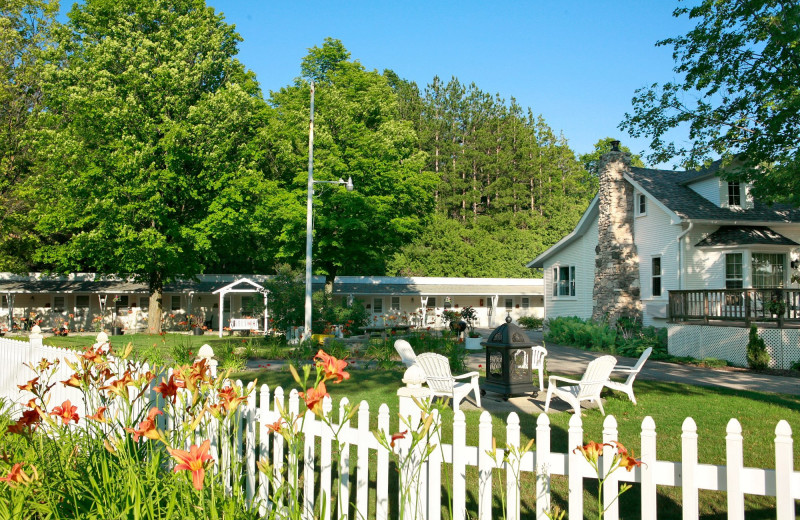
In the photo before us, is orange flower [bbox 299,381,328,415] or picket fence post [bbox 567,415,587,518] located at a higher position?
orange flower [bbox 299,381,328,415]

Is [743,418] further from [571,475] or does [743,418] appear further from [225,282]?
[225,282]

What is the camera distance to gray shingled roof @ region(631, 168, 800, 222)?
66.7ft

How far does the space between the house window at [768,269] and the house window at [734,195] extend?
2.23 metres

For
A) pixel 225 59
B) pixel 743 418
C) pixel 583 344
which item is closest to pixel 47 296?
pixel 225 59

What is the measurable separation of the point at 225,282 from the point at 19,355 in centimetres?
2887

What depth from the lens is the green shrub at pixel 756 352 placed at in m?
15.1

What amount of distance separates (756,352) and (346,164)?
20.2m

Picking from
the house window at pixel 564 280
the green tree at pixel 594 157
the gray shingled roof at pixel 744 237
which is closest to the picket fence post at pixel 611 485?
the gray shingled roof at pixel 744 237

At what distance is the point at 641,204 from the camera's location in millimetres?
23016

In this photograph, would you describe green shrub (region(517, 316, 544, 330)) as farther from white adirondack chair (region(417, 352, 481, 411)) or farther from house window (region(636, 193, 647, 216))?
white adirondack chair (region(417, 352, 481, 411))

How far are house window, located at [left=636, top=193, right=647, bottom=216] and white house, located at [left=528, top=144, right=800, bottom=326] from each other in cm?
4

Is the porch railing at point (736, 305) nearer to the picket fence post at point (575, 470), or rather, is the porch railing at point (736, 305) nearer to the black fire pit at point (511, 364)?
the black fire pit at point (511, 364)

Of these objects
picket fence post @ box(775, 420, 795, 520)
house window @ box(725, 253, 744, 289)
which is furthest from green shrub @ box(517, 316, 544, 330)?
picket fence post @ box(775, 420, 795, 520)

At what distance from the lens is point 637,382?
1200 centimetres
